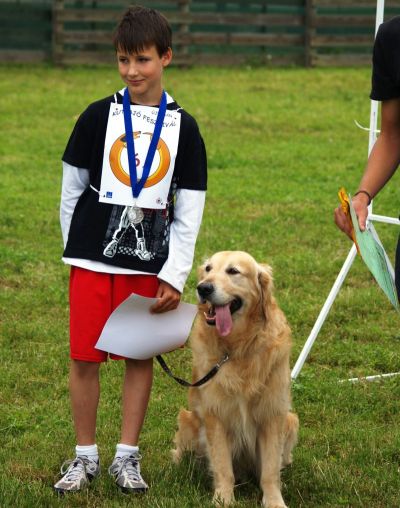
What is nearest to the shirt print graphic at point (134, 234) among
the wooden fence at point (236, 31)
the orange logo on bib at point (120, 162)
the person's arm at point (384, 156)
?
the orange logo on bib at point (120, 162)

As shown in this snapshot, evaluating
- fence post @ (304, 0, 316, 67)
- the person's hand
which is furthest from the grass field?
fence post @ (304, 0, 316, 67)

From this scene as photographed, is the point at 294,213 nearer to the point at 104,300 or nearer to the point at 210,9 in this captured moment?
the point at 104,300

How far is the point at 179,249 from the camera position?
169 inches

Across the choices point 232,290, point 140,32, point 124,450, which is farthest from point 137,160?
point 124,450

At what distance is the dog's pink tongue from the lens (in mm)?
4230

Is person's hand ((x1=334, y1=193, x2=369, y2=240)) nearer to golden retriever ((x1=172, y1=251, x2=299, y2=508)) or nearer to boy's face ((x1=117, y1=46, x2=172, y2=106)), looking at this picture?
golden retriever ((x1=172, y1=251, x2=299, y2=508))

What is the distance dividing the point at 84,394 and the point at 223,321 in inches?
26.7

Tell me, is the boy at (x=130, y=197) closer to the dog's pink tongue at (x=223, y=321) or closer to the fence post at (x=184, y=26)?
the dog's pink tongue at (x=223, y=321)

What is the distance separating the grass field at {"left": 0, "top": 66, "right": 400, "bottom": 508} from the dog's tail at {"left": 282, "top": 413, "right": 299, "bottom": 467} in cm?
10

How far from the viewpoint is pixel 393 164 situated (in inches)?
151

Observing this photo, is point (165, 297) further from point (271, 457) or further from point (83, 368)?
point (271, 457)

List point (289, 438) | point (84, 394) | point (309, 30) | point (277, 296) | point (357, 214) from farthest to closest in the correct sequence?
point (309, 30)
point (277, 296)
point (289, 438)
point (84, 394)
point (357, 214)

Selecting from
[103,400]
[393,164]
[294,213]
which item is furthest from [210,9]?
[393,164]

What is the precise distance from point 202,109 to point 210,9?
19.5 feet
